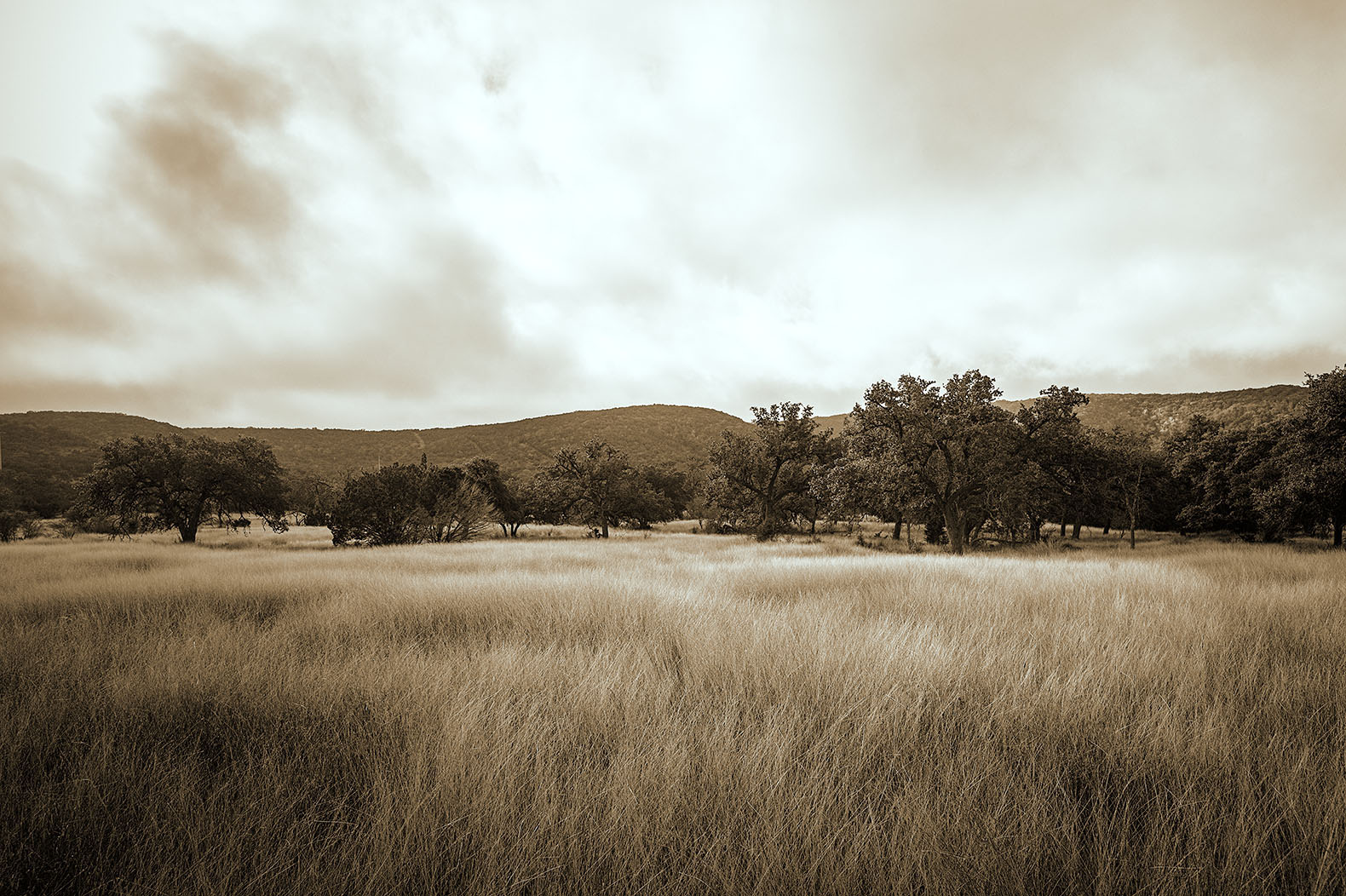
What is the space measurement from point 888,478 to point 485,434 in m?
79.7

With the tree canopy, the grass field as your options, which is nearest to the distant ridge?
the tree canopy

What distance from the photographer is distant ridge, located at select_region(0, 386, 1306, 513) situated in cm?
5244

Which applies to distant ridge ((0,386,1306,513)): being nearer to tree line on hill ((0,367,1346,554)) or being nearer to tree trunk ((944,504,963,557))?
tree line on hill ((0,367,1346,554))

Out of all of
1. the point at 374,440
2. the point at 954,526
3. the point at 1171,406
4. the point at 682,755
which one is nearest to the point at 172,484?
the point at 682,755

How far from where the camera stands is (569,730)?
268cm

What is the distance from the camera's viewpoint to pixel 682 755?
230cm

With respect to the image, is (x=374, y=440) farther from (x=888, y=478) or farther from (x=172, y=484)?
(x=888, y=478)

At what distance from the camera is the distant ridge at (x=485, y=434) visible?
5244 centimetres

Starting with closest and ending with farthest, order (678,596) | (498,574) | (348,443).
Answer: (678,596), (498,574), (348,443)

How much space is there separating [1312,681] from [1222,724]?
1.71 m

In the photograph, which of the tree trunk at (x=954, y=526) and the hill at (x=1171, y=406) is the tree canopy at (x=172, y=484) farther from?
the hill at (x=1171, y=406)

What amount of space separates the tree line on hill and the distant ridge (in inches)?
852

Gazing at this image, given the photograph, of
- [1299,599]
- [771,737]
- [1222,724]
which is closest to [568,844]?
[771,737]

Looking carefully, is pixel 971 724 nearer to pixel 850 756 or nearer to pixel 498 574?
pixel 850 756
